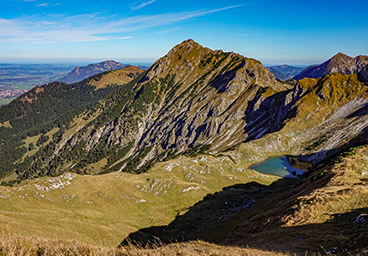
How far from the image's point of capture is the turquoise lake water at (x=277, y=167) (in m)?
148

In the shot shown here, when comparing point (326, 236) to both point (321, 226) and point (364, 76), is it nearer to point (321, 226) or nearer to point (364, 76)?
point (321, 226)

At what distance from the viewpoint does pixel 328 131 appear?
6535 inches

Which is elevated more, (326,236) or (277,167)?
(326,236)

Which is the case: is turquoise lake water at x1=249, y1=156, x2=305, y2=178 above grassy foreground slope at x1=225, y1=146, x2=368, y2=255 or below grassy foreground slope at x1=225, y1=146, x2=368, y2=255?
below

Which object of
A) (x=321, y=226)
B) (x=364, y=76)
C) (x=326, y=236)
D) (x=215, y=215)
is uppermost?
(x=364, y=76)

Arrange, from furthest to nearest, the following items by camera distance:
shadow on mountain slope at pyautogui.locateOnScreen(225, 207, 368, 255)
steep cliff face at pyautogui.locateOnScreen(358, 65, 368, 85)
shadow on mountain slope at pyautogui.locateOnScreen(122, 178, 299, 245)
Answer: steep cliff face at pyautogui.locateOnScreen(358, 65, 368, 85) → shadow on mountain slope at pyautogui.locateOnScreen(122, 178, 299, 245) → shadow on mountain slope at pyautogui.locateOnScreen(225, 207, 368, 255)

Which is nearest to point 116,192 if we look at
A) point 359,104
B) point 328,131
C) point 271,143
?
point 271,143

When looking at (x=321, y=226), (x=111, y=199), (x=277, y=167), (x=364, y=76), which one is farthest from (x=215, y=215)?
(x=364, y=76)

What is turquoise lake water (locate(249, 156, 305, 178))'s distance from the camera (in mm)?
147500

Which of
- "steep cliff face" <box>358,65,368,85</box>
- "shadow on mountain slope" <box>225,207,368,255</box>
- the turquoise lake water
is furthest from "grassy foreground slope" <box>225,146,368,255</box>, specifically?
"steep cliff face" <box>358,65,368,85</box>

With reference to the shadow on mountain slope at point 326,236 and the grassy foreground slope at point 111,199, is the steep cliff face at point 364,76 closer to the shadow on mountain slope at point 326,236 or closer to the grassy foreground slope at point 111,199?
the grassy foreground slope at point 111,199

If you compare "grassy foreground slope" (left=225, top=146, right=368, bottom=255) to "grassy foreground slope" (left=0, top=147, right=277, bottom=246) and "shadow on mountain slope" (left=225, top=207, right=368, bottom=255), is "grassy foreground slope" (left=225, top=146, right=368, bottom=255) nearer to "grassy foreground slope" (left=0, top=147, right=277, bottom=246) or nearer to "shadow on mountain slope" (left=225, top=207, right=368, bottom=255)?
"shadow on mountain slope" (left=225, top=207, right=368, bottom=255)

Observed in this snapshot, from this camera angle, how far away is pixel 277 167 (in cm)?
15862

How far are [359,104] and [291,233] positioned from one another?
203 meters
